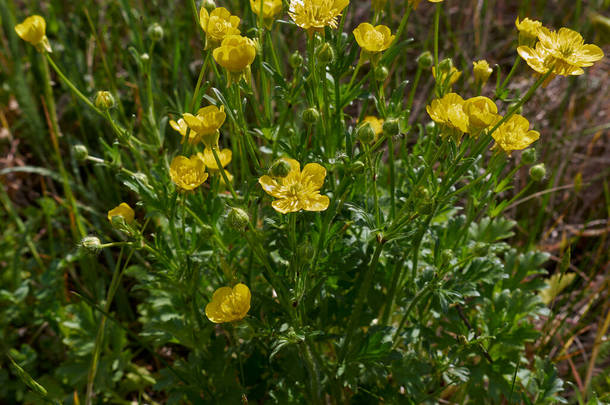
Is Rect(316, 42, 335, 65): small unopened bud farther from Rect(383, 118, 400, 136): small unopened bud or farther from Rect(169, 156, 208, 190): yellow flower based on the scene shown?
Rect(169, 156, 208, 190): yellow flower

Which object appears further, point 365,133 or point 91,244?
point 91,244

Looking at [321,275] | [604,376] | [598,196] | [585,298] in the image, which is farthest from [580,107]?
[321,275]

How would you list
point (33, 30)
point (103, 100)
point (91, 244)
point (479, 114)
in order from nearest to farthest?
point (479, 114) → point (91, 244) → point (103, 100) → point (33, 30)

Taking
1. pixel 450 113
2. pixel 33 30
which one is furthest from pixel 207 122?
pixel 33 30

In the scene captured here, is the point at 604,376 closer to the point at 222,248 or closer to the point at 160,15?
the point at 222,248

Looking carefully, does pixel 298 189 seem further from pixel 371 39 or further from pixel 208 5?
pixel 208 5

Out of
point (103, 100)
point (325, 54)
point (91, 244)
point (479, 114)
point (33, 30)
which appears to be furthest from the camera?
point (33, 30)

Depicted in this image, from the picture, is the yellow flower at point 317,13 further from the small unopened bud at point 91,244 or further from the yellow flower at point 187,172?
the small unopened bud at point 91,244

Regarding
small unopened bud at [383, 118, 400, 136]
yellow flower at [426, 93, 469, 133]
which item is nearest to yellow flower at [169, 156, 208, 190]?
small unopened bud at [383, 118, 400, 136]
